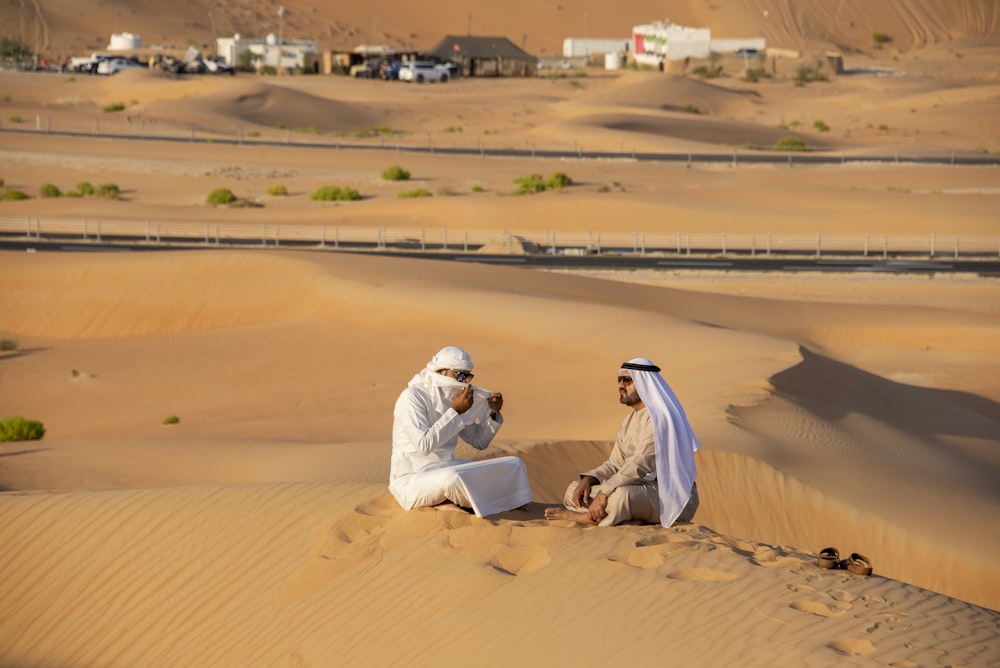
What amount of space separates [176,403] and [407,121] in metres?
60.3

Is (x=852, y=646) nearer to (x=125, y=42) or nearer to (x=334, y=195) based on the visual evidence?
(x=334, y=195)

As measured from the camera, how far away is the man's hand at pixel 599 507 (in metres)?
9.46

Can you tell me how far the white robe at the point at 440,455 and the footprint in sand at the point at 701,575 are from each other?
157cm

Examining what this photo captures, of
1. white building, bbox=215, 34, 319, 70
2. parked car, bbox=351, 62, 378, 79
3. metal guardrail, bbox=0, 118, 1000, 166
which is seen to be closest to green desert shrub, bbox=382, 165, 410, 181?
metal guardrail, bbox=0, 118, 1000, 166

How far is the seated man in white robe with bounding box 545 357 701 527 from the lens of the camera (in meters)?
9.39

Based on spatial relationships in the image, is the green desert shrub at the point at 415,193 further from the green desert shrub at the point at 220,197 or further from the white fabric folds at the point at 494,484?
the white fabric folds at the point at 494,484

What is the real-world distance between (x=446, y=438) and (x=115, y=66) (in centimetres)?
9157

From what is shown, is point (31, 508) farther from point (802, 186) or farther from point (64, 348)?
point (802, 186)

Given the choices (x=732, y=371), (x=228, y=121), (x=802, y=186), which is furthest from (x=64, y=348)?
(x=228, y=121)

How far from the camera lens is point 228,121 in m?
75.5

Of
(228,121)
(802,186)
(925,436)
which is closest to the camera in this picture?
(925,436)

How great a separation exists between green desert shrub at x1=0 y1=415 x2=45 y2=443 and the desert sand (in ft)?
2.65

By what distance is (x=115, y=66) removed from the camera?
313 ft

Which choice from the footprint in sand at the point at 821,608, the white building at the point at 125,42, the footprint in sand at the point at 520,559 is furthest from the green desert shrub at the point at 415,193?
the white building at the point at 125,42
